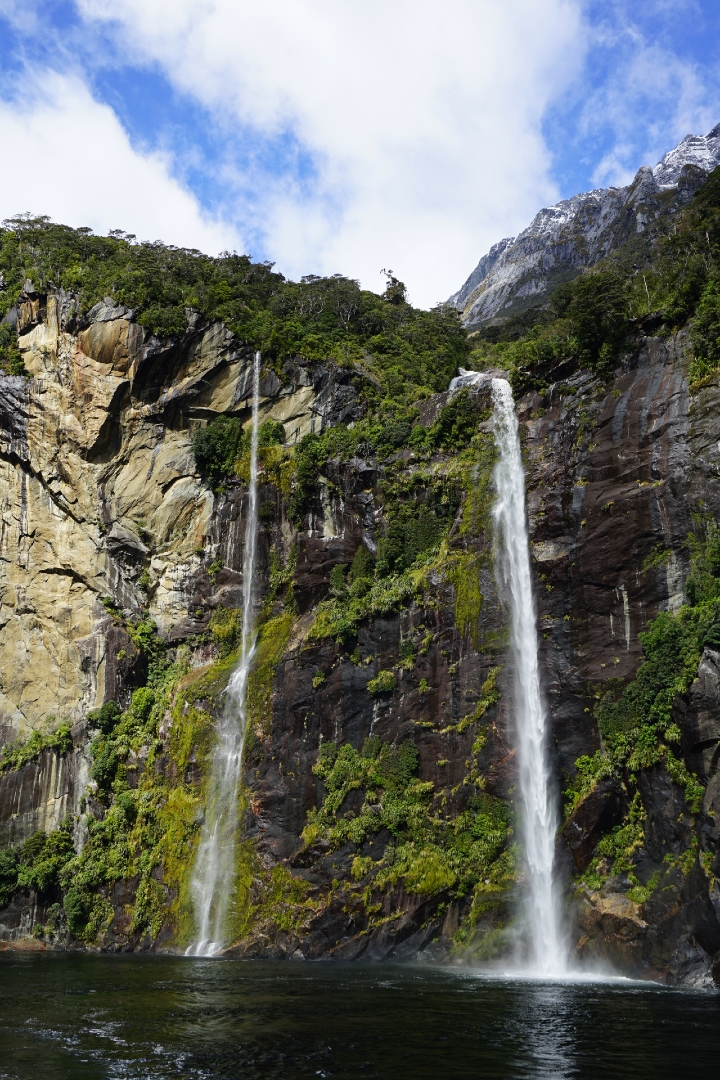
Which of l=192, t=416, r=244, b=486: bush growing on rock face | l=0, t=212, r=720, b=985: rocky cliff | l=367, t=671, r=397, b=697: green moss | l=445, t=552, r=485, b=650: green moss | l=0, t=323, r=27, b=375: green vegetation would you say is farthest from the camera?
l=0, t=323, r=27, b=375: green vegetation

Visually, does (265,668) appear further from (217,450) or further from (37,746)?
(217,450)

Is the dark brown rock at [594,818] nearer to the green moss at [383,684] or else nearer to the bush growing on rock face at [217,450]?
the green moss at [383,684]

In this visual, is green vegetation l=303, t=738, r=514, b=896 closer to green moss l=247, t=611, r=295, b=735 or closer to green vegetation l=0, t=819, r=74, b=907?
green moss l=247, t=611, r=295, b=735

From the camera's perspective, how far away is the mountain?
9888 cm

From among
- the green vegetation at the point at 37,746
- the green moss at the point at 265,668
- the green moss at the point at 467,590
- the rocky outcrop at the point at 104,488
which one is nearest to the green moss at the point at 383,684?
the green moss at the point at 467,590

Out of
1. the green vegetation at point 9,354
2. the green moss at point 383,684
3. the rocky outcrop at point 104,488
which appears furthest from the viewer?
the green vegetation at point 9,354

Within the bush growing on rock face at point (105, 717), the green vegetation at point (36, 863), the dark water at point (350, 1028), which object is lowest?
the dark water at point (350, 1028)

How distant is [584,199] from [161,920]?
14239 centimetres

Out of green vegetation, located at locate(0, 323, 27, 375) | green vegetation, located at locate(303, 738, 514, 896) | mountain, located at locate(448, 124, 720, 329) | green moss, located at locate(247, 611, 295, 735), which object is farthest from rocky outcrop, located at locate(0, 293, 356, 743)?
mountain, located at locate(448, 124, 720, 329)

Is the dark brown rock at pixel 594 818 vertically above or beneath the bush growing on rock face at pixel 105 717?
beneath

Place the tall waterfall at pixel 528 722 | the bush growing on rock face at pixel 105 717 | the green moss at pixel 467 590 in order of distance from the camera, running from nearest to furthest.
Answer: the tall waterfall at pixel 528 722 < the green moss at pixel 467 590 < the bush growing on rock face at pixel 105 717

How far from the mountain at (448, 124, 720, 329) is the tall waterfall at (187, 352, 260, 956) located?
76.3 meters

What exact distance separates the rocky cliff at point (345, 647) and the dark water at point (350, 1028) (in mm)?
6053

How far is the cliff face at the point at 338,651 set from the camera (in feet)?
91.9
